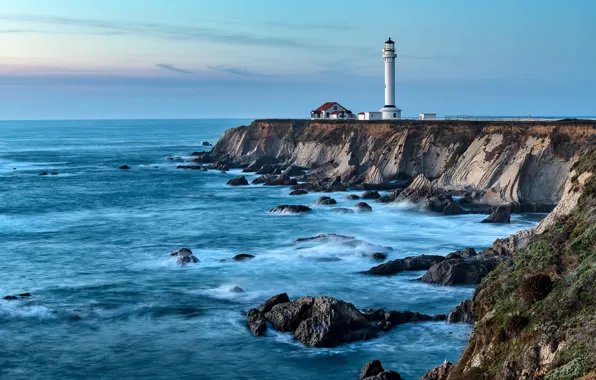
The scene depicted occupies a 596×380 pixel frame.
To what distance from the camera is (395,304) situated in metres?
28.2

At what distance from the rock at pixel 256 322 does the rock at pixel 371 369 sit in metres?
5.42

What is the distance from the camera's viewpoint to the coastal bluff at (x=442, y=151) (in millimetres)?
53031

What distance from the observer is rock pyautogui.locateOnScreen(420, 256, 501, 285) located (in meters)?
30.6

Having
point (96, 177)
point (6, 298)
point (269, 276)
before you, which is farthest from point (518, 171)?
point (96, 177)

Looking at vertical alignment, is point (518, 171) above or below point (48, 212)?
above

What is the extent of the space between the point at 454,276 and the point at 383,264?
414 centimetres

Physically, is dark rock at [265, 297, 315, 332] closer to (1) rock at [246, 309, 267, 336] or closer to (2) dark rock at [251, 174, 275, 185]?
(1) rock at [246, 309, 267, 336]

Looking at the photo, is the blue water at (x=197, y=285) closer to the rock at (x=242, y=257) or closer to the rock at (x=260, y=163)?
the rock at (x=242, y=257)

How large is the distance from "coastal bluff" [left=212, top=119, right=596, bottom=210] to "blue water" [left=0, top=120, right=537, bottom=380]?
21.9ft

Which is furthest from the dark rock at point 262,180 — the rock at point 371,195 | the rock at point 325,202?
the rock at point 325,202

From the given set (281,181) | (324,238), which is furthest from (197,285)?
(281,181)

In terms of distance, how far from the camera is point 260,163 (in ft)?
311

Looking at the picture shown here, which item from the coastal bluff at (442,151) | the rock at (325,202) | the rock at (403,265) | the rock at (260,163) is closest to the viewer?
the rock at (403,265)

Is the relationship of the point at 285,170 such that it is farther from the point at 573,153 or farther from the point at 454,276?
the point at 454,276
